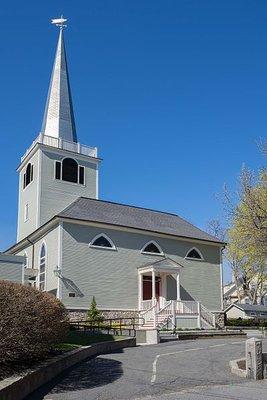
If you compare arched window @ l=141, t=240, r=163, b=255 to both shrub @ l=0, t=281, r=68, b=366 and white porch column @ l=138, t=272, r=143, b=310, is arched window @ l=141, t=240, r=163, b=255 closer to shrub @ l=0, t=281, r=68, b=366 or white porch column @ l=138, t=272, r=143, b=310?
white porch column @ l=138, t=272, r=143, b=310

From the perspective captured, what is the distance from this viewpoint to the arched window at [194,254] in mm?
33850

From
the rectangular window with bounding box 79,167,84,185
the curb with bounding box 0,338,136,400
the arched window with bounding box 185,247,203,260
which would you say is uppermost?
the rectangular window with bounding box 79,167,84,185

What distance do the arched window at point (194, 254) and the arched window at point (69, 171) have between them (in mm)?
9335

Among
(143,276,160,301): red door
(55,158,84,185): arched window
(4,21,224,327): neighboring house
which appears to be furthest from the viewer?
(55,158,84,185): arched window

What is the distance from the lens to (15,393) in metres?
8.16

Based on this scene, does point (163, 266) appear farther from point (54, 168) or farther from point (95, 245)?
point (54, 168)

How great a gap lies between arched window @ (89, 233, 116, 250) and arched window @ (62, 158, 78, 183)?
7.28 metres

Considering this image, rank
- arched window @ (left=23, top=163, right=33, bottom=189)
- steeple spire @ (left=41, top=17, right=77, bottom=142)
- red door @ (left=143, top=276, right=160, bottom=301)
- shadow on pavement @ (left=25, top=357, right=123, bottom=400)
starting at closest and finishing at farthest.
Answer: shadow on pavement @ (left=25, top=357, right=123, bottom=400), red door @ (left=143, top=276, right=160, bottom=301), arched window @ (left=23, top=163, right=33, bottom=189), steeple spire @ (left=41, top=17, right=77, bottom=142)

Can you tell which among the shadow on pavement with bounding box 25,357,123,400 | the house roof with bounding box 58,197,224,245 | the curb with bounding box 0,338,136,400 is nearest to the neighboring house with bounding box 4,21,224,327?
the house roof with bounding box 58,197,224,245

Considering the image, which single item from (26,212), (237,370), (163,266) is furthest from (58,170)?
(237,370)

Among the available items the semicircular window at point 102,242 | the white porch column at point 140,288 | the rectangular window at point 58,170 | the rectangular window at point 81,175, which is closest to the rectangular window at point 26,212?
the rectangular window at point 58,170

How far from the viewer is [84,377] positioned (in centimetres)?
1124

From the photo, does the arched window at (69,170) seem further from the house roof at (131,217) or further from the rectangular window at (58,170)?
the house roof at (131,217)

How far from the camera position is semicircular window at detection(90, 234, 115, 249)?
29.5 metres
